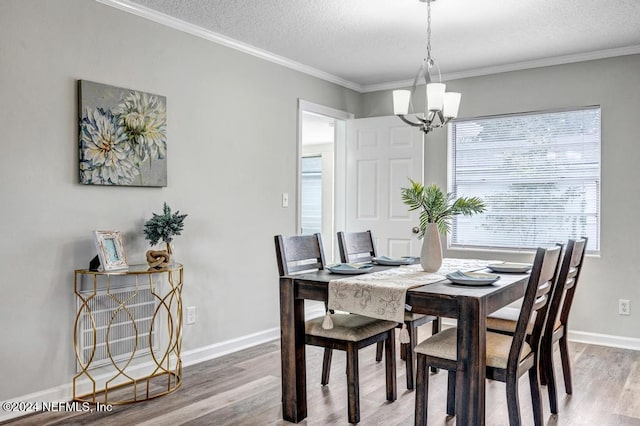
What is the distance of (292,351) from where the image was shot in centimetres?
259

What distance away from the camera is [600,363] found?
3.65 m

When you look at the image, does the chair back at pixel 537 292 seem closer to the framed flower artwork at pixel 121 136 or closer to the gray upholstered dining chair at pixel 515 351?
the gray upholstered dining chair at pixel 515 351

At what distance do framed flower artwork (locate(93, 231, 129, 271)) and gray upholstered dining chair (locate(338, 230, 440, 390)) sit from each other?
134 centimetres

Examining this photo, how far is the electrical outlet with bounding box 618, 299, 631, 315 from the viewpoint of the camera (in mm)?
4102

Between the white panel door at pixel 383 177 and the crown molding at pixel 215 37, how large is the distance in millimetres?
613

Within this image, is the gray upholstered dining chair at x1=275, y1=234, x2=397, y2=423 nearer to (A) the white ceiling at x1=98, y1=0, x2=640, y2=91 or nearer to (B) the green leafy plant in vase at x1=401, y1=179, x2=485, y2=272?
(B) the green leafy plant in vase at x1=401, y1=179, x2=485, y2=272

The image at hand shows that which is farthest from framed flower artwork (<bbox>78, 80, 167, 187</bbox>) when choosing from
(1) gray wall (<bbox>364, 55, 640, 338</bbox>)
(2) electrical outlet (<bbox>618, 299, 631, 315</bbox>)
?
(2) electrical outlet (<bbox>618, 299, 631, 315</bbox>)

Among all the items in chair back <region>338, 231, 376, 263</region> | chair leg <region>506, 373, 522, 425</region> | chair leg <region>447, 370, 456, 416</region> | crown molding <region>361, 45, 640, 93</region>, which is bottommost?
chair leg <region>447, 370, 456, 416</region>

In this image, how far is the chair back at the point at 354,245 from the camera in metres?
3.35

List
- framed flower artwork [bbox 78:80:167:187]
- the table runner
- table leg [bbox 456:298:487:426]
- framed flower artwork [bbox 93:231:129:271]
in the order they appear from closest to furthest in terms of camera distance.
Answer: table leg [bbox 456:298:487:426] < the table runner < framed flower artwork [bbox 93:231:129:271] < framed flower artwork [bbox 78:80:167:187]

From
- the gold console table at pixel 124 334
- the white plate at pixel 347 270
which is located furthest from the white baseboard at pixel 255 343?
the white plate at pixel 347 270

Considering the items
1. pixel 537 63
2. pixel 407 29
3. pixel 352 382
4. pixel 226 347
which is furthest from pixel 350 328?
pixel 537 63

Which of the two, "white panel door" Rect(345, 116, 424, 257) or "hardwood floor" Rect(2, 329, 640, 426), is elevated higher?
"white panel door" Rect(345, 116, 424, 257)

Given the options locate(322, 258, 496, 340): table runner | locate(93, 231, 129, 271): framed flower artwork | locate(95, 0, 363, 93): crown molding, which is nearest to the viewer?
locate(322, 258, 496, 340): table runner
